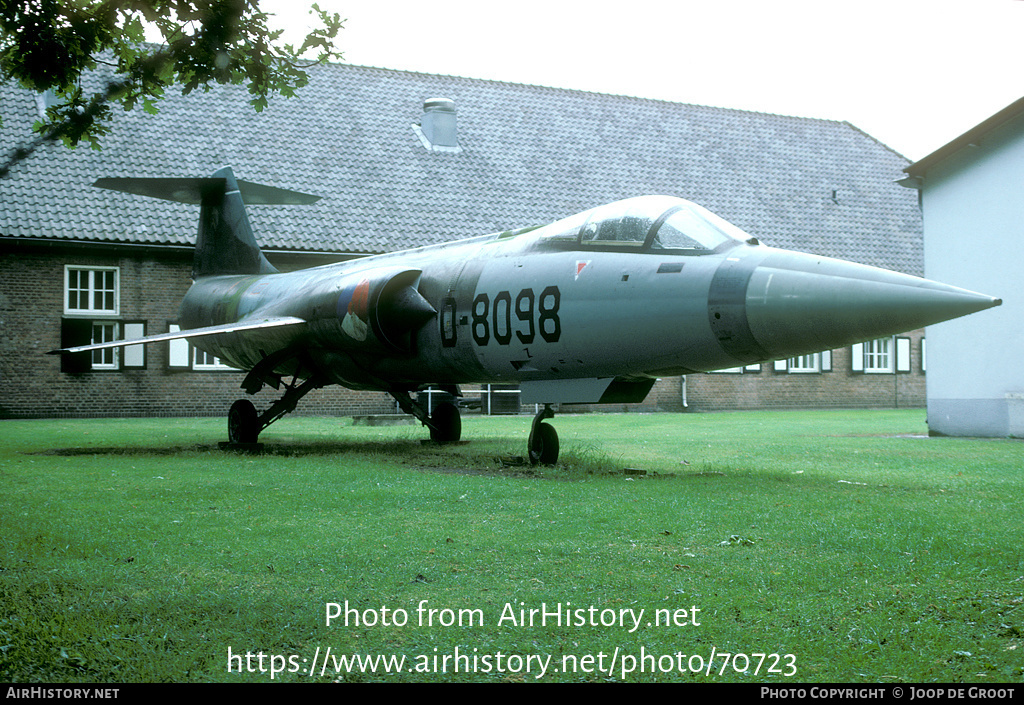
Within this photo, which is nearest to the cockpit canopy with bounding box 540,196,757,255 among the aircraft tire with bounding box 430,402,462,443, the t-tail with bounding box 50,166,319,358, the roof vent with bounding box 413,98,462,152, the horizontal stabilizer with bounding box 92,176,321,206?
the aircraft tire with bounding box 430,402,462,443

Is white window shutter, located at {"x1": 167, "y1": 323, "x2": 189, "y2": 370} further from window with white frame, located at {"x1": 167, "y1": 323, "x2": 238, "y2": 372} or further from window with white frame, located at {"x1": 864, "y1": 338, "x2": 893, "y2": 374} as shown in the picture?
window with white frame, located at {"x1": 864, "y1": 338, "x2": 893, "y2": 374}

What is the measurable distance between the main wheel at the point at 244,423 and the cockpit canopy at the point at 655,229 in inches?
217

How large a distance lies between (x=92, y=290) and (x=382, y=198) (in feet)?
24.2

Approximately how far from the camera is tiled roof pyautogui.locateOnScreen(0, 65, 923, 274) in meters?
22.2

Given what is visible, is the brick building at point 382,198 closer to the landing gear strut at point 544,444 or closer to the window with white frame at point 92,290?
the window with white frame at point 92,290

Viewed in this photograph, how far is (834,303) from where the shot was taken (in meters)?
7.12

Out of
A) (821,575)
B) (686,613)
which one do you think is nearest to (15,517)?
(686,613)

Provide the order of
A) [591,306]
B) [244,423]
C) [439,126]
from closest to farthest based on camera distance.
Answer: [591,306], [244,423], [439,126]

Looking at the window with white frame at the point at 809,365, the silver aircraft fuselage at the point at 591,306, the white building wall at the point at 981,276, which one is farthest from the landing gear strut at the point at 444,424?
the window with white frame at the point at 809,365

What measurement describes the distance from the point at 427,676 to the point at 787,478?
588 centimetres

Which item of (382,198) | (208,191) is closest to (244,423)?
(208,191)

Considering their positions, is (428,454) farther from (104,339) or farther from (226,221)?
(104,339)

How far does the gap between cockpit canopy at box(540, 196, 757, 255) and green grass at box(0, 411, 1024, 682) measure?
2.11 meters

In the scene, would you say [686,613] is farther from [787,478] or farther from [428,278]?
[428,278]
